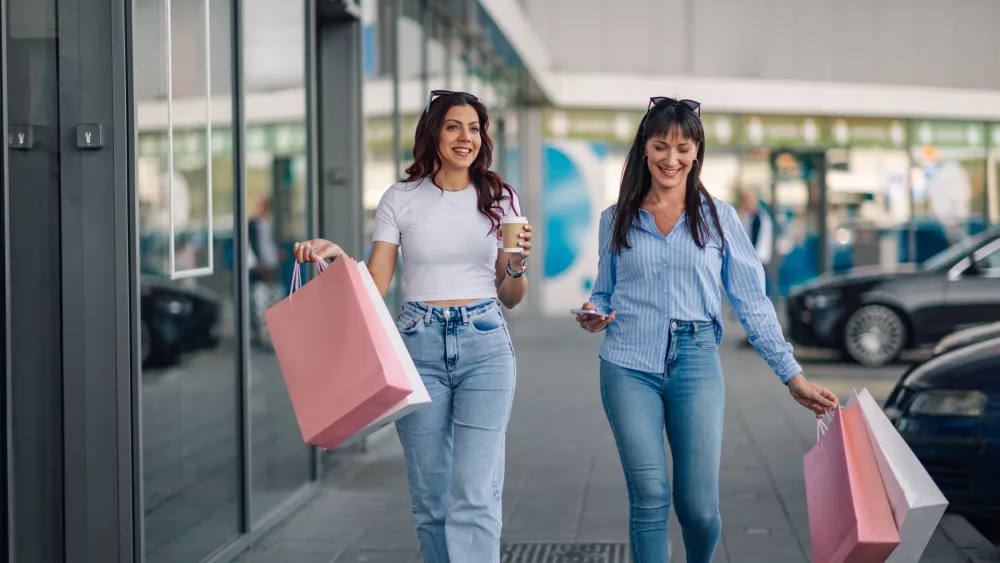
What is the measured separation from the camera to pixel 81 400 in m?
4.56

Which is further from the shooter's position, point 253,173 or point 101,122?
point 253,173

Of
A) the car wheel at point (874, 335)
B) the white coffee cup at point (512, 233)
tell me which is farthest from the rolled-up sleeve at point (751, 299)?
the car wheel at point (874, 335)

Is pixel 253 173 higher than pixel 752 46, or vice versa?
pixel 752 46

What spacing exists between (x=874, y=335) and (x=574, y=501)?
7768 millimetres

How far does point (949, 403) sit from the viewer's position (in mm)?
A: 5906

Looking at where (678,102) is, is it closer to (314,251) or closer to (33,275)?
(314,251)

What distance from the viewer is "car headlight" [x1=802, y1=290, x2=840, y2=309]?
46.6ft

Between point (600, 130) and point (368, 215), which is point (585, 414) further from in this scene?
point (600, 130)

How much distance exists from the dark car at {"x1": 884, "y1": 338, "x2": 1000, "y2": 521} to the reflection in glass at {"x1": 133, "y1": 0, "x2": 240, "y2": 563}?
120 inches

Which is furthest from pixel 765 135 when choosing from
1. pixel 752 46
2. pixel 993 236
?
pixel 993 236

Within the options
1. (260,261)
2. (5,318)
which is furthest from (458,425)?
(260,261)

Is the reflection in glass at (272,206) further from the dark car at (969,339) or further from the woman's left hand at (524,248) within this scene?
the dark car at (969,339)

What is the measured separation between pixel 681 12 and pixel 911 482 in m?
21.7

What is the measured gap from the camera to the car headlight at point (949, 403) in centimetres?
578
